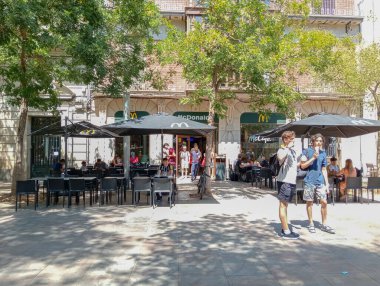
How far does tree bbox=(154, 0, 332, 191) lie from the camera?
1194 cm

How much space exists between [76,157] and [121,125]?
12046 millimetres

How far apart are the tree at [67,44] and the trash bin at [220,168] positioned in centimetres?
770

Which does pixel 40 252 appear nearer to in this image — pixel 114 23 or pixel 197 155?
pixel 114 23

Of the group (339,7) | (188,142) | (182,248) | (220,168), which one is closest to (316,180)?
(182,248)

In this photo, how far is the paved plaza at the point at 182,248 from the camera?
4.98 metres

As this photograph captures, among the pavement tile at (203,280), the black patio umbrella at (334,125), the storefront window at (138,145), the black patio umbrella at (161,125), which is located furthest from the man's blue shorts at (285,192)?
the storefront window at (138,145)

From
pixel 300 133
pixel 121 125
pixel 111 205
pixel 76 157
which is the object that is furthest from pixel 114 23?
pixel 76 157

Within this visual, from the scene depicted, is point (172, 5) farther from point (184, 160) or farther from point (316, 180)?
point (316, 180)

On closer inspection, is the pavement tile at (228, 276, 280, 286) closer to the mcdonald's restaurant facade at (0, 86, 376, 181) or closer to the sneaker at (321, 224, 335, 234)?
the sneaker at (321, 224, 335, 234)

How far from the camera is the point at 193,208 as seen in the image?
1044 centimetres

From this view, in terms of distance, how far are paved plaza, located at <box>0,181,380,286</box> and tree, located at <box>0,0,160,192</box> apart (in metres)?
3.95

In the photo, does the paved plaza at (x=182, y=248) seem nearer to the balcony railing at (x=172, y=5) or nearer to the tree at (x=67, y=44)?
the tree at (x=67, y=44)

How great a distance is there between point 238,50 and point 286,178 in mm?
5914

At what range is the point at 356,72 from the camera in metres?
16.6
